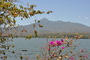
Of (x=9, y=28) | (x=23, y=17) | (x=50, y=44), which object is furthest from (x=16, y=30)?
(x=50, y=44)

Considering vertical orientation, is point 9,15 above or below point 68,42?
above

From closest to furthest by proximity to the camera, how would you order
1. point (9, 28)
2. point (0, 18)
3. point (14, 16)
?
point (0, 18), point (14, 16), point (9, 28)

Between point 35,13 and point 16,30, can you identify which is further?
point 16,30

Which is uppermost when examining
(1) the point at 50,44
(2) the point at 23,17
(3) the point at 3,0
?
(3) the point at 3,0

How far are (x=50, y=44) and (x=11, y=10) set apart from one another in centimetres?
136

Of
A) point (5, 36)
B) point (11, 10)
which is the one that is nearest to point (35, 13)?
point (11, 10)

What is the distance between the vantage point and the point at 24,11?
578 centimetres

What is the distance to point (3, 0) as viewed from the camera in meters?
5.26

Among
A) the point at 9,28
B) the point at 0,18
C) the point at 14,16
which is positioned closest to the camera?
the point at 0,18

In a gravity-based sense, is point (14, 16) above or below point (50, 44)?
above

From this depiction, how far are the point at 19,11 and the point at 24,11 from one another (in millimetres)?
263

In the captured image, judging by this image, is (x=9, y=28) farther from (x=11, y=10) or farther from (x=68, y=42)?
(x=68, y=42)

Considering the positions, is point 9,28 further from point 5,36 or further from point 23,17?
point 23,17

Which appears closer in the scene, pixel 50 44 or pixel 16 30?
pixel 50 44
